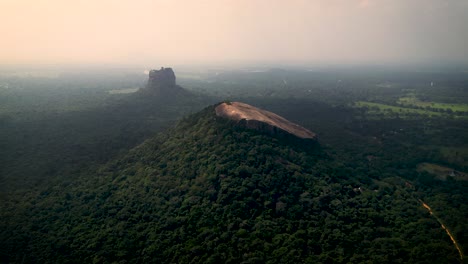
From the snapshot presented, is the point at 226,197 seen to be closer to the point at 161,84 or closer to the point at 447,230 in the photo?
the point at 447,230

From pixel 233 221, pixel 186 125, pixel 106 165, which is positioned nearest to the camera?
pixel 233 221

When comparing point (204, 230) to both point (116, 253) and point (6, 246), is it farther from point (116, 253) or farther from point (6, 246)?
point (6, 246)

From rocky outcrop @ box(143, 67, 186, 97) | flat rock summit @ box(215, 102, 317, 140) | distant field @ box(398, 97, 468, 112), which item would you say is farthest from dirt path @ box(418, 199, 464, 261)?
rocky outcrop @ box(143, 67, 186, 97)

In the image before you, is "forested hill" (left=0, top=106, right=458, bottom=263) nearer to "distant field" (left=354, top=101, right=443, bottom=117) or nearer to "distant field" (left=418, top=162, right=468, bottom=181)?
"distant field" (left=418, top=162, right=468, bottom=181)

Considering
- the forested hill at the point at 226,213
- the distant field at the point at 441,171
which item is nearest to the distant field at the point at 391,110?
the distant field at the point at 441,171

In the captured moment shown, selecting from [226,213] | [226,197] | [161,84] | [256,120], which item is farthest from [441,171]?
[161,84]

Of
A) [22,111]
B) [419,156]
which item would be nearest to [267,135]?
[419,156]
